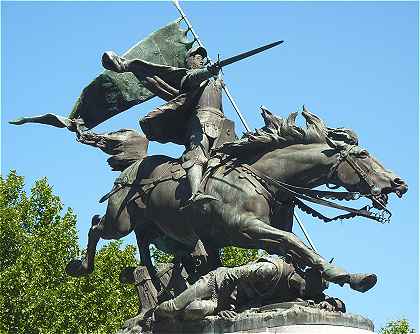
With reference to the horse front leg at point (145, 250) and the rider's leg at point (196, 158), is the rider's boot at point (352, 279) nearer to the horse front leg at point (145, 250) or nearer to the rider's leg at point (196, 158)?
the rider's leg at point (196, 158)

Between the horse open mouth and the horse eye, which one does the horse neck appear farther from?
the horse open mouth

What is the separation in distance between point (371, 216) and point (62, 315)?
14.5m

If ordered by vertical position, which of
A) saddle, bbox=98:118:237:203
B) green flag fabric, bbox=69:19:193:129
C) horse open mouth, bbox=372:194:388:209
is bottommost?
horse open mouth, bbox=372:194:388:209

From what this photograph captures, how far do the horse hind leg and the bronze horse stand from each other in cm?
32

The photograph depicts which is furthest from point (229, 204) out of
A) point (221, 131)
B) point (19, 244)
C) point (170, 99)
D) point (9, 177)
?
point (9, 177)

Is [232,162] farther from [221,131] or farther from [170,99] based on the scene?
[170,99]

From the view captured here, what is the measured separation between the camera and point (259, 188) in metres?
12.1

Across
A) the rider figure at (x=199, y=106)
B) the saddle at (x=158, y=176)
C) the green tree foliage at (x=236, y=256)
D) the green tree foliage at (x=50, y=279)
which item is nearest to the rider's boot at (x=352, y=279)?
the rider figure at (x=199, y=106)

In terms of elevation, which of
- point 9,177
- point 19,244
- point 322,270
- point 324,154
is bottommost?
point 322,270

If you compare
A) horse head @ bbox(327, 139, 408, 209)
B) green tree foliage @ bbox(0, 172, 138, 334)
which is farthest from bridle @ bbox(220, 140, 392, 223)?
green tree foliage @ bbox(0, 172, 138, 334)

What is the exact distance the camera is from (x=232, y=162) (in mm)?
12586

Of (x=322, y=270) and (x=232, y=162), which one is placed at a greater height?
(x=232, y=162)

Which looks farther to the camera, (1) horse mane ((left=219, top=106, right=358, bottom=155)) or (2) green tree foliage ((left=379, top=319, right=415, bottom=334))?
(2) green tree foliage ((left=379, top=319, right=415, bottom=334))

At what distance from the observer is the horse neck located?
1188cm
